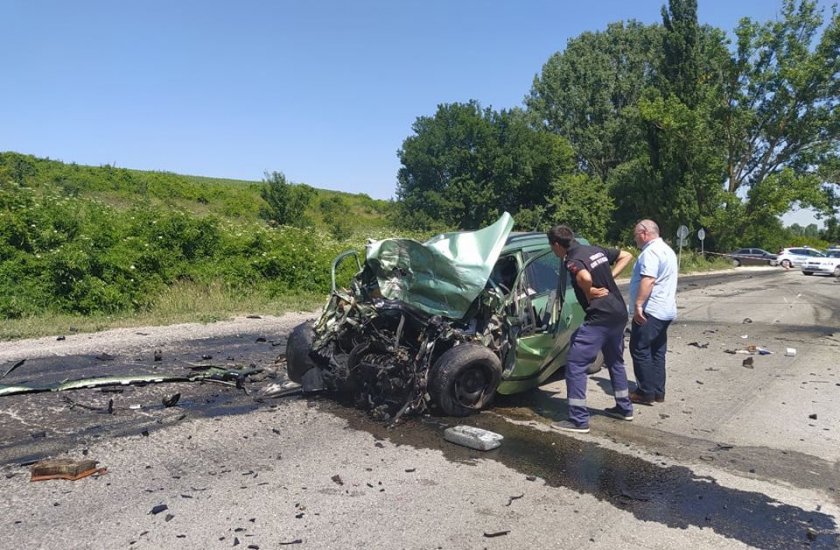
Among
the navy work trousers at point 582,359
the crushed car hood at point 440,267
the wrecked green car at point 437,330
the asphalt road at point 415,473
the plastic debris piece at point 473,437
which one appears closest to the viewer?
the asphalt road at point 415,473

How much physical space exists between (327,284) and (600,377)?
392 inches

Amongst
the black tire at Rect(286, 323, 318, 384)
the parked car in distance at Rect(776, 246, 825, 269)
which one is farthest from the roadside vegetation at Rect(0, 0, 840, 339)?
the black tire at Rect(286, 323, 318, 384)

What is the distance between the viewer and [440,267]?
5.91m

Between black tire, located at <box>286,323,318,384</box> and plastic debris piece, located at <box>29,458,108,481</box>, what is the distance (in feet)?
7.67

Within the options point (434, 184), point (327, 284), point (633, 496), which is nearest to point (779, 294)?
point (327, 284)

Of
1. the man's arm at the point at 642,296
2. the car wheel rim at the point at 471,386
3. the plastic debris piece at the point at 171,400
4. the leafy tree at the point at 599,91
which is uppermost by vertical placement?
the leafy tree at the point at 599,91

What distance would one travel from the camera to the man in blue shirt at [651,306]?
6268mm

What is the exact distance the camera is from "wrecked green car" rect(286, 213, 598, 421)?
18.7ft

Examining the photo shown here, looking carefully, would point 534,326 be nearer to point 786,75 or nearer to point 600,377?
point 600,377

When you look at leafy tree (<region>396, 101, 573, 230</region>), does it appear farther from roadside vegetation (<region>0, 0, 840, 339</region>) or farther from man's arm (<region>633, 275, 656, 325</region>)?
man's arm (<region>633, 275, 656, 325</region>)

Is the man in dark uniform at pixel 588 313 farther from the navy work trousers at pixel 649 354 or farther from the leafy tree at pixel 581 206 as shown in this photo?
the leafy tree at pixel 581 206

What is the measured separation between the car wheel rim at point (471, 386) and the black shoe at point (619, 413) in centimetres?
129

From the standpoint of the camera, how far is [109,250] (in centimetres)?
1274

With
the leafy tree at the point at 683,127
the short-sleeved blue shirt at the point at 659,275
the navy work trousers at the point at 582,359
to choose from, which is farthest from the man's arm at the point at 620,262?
the leafy tree at the point at 683,127
